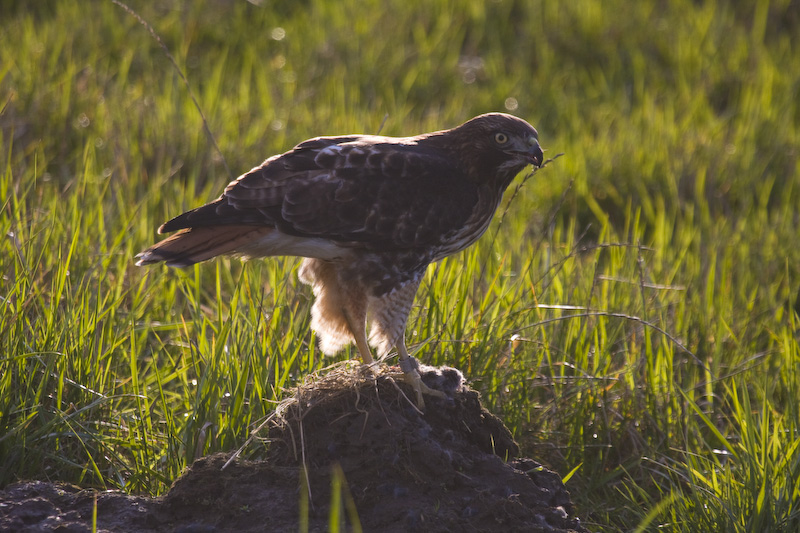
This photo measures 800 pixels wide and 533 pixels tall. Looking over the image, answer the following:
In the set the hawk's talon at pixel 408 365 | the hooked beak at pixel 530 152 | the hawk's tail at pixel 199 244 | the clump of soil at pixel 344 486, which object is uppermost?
the hooked beak at pixel 530 152

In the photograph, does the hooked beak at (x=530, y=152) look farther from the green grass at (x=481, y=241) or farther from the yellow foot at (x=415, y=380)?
the yellow foot at (x=415, y=380)

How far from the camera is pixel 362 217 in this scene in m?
3.62

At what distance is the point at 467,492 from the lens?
2.99 m

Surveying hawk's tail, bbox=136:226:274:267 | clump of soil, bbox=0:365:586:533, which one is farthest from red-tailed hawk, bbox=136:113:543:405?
clump of soil, bbox=0:365:586:533

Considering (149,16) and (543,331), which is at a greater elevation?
(149,16)

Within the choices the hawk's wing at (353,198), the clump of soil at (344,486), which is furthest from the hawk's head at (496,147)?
the clump of soil at (344,486)

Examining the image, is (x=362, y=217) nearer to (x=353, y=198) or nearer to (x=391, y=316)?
(x=353, y=198)

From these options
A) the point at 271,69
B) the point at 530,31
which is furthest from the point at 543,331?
the point at 530,31

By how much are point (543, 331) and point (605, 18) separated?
19.5 ft

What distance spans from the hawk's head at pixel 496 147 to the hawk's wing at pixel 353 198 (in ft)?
0.42

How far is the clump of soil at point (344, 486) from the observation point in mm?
2797

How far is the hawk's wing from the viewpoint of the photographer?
3551 millimetres

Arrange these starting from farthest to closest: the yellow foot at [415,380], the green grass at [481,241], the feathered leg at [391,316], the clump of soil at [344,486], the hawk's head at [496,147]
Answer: the hawk's head at [496,147], the feathered leg at [391,316], the green grass at [481,241], the yellow foot at [415,380], the clump of soil at [344,486]

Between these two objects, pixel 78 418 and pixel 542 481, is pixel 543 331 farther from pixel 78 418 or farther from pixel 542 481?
pixel 78 418
